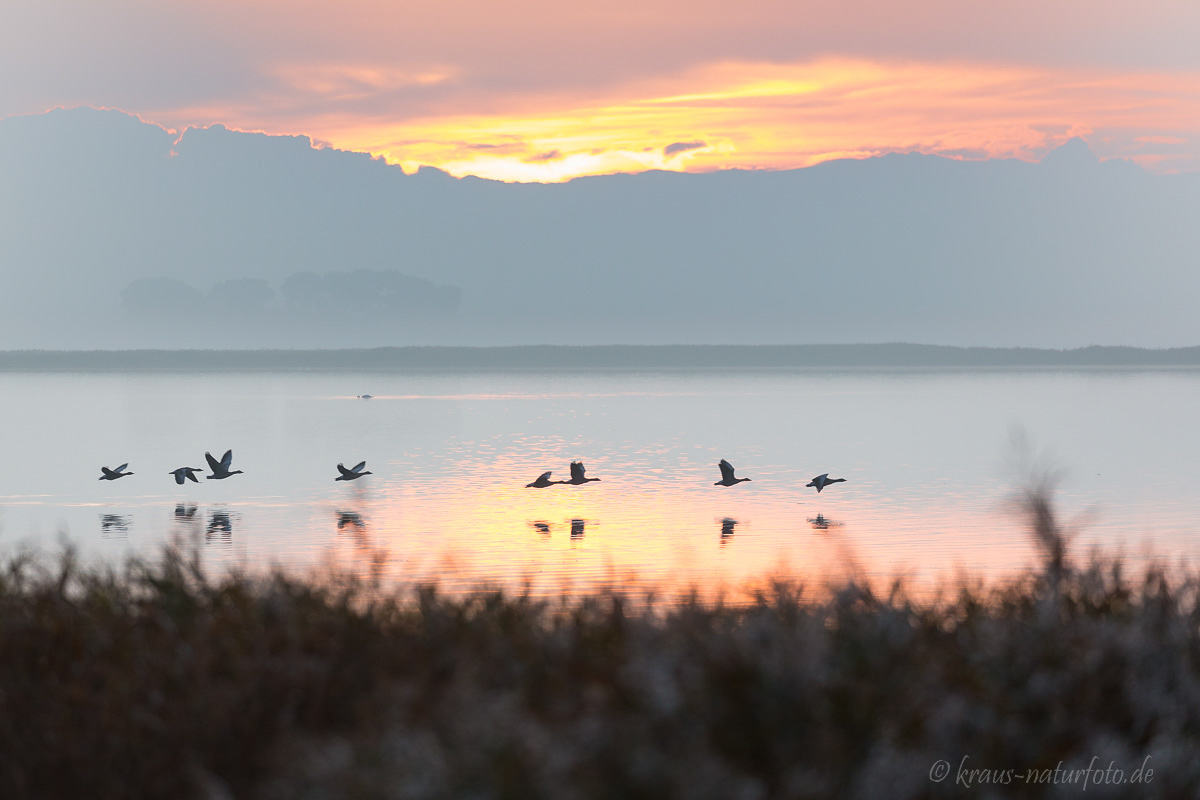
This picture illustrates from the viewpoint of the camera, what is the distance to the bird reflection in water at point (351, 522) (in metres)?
33.4

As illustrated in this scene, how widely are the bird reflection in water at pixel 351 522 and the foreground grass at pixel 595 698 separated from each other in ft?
76.1

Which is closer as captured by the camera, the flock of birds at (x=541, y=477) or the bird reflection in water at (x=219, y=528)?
the bird reflection in water at (x=219, y=528)

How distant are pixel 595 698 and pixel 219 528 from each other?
28897 millimetres

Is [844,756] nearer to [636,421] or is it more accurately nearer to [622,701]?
[622,701]

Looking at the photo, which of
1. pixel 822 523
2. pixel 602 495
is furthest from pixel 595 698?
pixel 602 495

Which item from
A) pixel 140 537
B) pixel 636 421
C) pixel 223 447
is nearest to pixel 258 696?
pixel 140 537

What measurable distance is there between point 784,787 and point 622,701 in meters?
1.16

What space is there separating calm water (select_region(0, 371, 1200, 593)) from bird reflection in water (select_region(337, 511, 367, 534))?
18cm

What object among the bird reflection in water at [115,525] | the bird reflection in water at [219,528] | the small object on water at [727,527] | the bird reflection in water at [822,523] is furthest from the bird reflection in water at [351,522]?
the bird reflection in water at [822,523]

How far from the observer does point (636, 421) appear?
9469 centimetres

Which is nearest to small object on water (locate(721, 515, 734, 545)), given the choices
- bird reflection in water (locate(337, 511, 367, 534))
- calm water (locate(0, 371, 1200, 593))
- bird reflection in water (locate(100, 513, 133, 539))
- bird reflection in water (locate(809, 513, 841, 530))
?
calm water (locate(0, 371, 1200, 593))

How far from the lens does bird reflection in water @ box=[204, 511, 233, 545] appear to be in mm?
32000

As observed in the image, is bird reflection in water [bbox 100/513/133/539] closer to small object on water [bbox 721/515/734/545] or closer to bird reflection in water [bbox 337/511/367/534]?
bird reflection in water [bbox 337/511/367/534]

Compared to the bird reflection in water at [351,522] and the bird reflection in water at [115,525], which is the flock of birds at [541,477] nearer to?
the bird reflection in water at [115,525]
